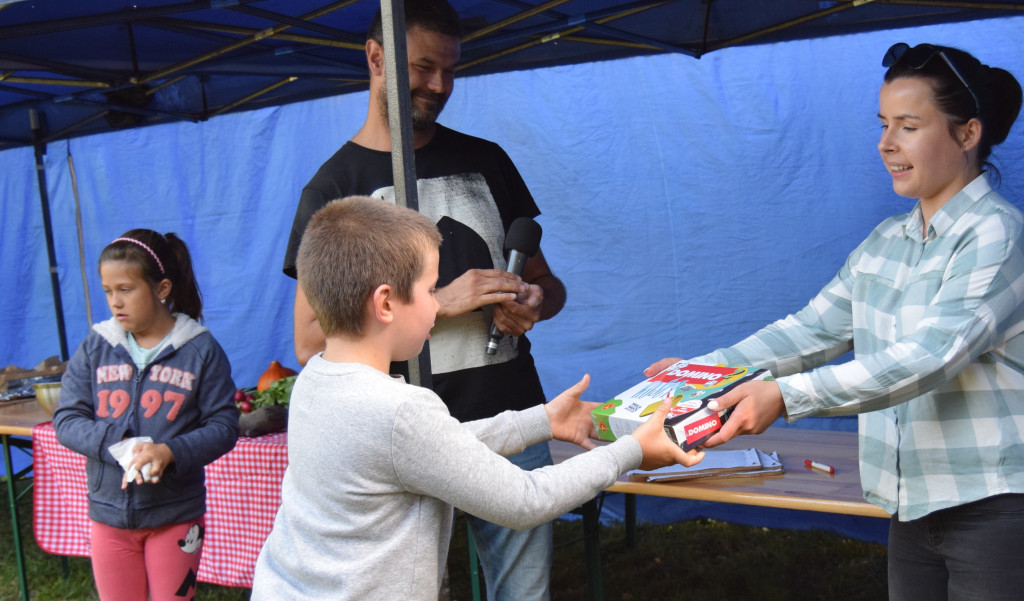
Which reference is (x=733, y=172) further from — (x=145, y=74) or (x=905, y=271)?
(x=145, y=74)

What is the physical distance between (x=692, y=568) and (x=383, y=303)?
3.28m

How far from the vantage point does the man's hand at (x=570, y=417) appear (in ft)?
5.61

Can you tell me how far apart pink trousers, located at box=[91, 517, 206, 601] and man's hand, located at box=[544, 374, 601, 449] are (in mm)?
1570

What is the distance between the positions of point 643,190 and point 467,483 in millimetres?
3058

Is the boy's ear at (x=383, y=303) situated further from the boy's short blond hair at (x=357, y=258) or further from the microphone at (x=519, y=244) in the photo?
the microphone at (x=519, y=244)

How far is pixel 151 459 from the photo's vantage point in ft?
8.21

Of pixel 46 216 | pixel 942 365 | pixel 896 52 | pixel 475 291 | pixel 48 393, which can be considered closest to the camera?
pixel 942 365

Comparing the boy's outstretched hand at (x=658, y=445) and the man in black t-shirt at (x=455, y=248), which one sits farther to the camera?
the man in black t-shirt at (x=455, y=248)

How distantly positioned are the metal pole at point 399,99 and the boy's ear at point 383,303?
351mm

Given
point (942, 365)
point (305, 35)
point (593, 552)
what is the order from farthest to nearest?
point (305, 35) < point (593, 552) < point (942, 365)

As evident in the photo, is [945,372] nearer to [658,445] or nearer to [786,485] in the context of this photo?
[658,445]

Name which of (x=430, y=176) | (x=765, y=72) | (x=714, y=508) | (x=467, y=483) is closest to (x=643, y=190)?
(x=765, y=72)

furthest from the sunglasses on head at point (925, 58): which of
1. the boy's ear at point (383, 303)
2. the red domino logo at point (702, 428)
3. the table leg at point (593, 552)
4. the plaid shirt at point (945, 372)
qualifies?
the table leg at point (593, 552)

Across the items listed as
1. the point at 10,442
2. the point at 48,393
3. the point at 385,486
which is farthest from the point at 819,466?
the point at 10,442
